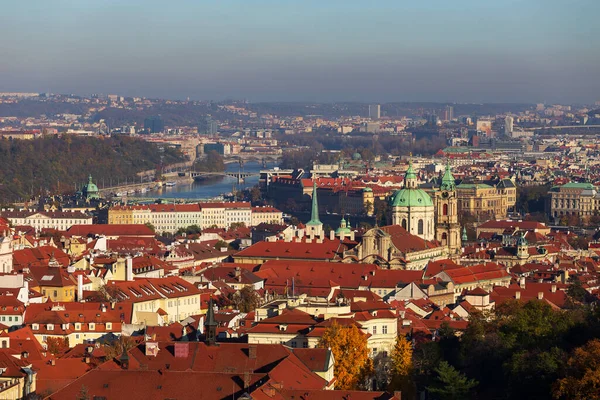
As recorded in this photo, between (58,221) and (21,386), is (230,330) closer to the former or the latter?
(21,386)

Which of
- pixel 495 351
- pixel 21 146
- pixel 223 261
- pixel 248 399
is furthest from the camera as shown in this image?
pixel 21 146

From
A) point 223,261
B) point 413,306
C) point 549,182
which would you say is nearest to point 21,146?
point 549,182

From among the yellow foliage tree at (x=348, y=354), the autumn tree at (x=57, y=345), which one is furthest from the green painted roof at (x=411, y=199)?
the yellow foliage tree at (x=348, y=354)

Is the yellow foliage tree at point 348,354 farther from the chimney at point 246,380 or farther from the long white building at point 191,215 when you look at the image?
the long white building at point 191,215

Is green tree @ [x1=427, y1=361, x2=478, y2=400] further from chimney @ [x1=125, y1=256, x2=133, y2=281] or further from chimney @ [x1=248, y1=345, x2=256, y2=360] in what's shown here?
chimney @ [x1=125, y1=256, x2=133, y2=281]

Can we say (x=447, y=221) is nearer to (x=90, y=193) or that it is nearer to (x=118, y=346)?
(x=118, y=346)

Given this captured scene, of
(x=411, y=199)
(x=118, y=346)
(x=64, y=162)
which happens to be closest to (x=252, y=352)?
(x=118, y=346)
